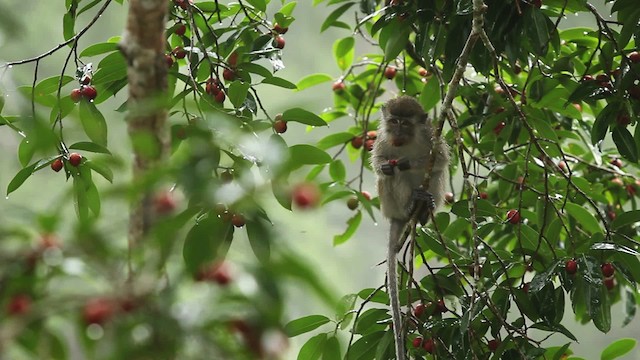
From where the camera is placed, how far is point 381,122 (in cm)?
418

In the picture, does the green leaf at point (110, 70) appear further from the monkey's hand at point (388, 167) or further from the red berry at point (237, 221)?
the monkey's hand at point (388, 167)

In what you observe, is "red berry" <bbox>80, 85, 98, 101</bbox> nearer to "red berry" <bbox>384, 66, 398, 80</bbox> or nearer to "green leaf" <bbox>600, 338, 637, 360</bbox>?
"red berry" <bbox>384, 66, 398, 80</bbox>

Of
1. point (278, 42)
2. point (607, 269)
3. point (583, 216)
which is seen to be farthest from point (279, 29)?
point (607, 269)

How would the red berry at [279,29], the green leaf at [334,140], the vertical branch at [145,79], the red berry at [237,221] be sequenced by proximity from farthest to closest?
the green leaf at [334,140] < the red berry at [279,29] < the red berry at [237,221] < the vertical branch at [145,79]

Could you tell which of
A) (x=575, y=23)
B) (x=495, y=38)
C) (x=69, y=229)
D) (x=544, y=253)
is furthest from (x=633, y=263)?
(x=575, y=23)

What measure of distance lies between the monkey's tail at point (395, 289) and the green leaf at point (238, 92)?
0.82 meters

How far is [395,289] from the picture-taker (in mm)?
2881

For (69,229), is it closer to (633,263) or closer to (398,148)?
(633,263)

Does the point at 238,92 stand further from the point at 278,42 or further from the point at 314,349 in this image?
the point at 314,349

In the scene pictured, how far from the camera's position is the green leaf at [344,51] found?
13.1 feet

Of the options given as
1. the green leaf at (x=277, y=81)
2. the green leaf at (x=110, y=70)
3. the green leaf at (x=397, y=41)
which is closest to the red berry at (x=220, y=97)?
the green leaf at (x=277, y=81)

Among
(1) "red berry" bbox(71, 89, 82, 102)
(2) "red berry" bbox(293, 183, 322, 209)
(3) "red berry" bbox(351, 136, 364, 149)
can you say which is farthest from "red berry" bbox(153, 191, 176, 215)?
(3) "red berry" bbox(351, 136, 364, 149)

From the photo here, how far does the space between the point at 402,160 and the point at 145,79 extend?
8.61ft

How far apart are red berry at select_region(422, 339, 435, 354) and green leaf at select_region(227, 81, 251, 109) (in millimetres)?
963
